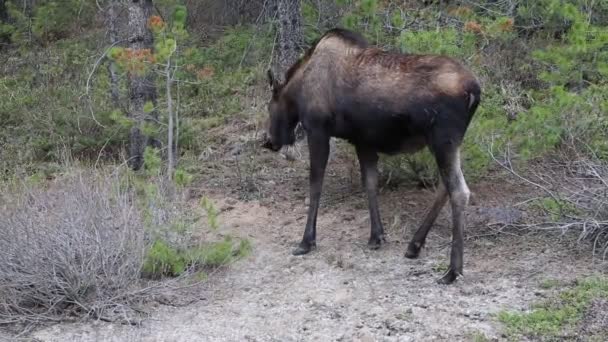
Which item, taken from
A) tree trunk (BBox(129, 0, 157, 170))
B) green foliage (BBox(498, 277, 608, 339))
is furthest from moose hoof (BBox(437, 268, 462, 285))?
tree trunk (BBox(129, 0, 157, 170))

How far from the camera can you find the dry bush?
22.4 ft

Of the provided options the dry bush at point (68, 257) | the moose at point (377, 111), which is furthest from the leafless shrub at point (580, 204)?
the dry bush at point (68, 257)

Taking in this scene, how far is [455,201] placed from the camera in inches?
291

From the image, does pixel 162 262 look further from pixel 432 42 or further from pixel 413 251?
pixel 432 42

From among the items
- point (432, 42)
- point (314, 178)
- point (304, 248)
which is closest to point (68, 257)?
point (304, 248)

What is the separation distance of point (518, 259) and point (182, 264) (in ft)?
10.1

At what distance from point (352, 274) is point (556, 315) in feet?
6.28

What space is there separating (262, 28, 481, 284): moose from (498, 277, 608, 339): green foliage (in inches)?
35.3

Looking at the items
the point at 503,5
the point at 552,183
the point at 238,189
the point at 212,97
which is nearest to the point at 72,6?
the point at 212,97

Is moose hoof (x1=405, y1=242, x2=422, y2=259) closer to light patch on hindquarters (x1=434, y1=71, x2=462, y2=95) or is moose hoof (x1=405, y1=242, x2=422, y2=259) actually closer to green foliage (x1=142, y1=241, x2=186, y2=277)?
light patch on hindquarters (x1=434, y1=71, x2=462, y2=95)

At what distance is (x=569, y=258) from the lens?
25.3 ft

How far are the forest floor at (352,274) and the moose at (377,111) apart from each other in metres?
0.31

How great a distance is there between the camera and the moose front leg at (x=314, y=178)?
826 cm

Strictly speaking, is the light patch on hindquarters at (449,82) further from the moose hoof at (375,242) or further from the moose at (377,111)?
the moose hoof at (375,242)
